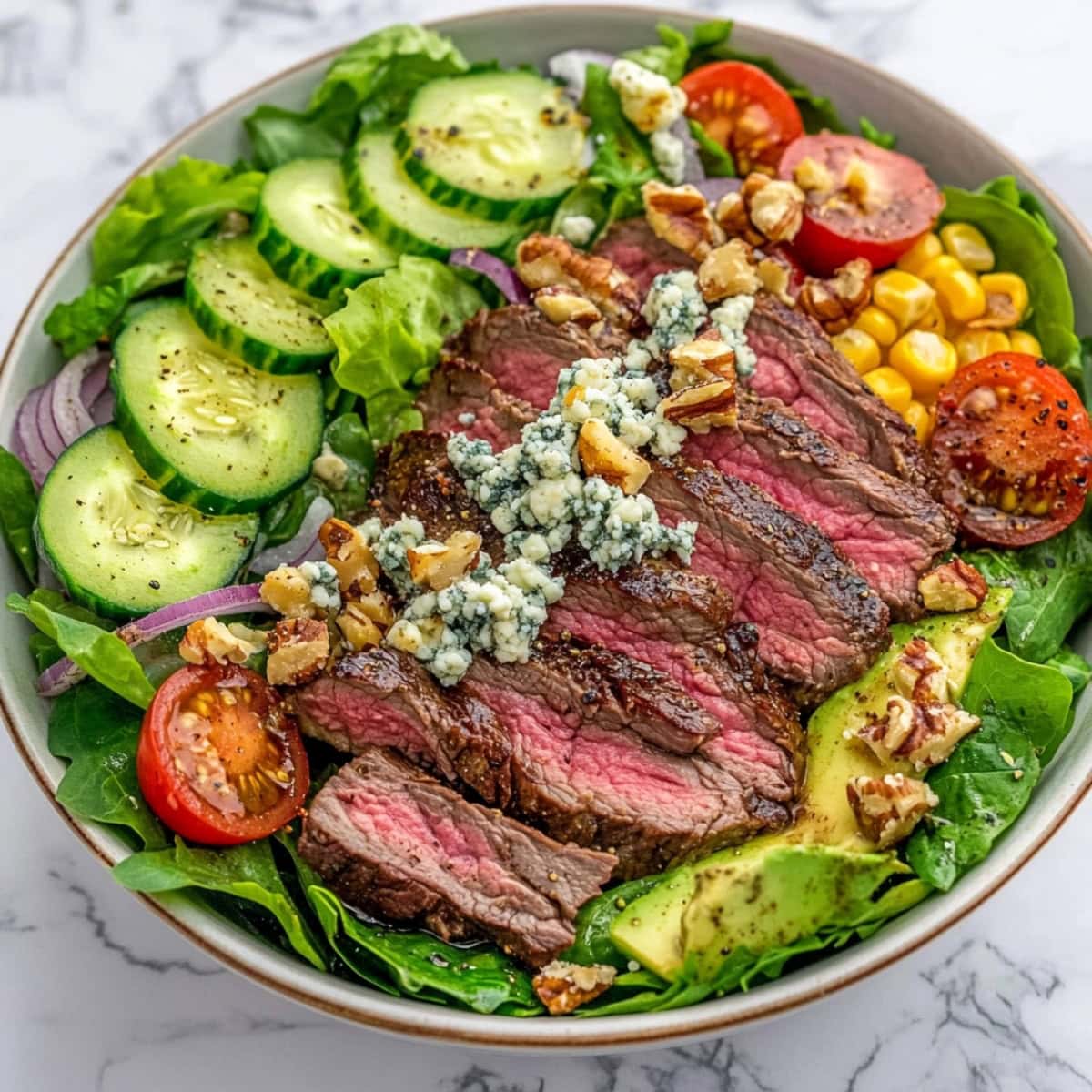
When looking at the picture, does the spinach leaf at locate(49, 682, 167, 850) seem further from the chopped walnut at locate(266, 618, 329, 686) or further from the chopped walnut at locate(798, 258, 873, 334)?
the chopped walnut at locate(798, 258, 873, 334)

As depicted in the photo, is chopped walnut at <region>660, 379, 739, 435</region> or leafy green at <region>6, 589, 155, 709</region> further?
chopped walnut at <region>660, 379, 739, 435</region>

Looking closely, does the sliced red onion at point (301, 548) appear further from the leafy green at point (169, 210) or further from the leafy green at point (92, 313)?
the leafy green at point (169, 210)

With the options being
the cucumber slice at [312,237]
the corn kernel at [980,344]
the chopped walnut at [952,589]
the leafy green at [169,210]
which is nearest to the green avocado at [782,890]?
the chopped walnut at [952,589]

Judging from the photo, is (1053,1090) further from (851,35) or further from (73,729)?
(851,35)

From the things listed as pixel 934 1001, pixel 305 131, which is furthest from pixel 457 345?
pixel 934 1001

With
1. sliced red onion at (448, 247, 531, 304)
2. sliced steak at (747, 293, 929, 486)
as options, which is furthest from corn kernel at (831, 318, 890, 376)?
sliced red onion at (448, 247, 531, 304)

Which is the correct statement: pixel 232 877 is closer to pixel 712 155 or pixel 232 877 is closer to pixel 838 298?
pixel 838 298

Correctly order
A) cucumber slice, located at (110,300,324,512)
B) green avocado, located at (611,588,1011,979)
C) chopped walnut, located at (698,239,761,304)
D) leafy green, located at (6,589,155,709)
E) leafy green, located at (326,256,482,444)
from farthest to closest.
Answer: leafy green, located at (326,256,482,444) < chopped walnut, located at (698,239,761,304) < cucumber slice, located at (110,300,324,512) < leafy green, located at (6,589,155,709) < green avocado, located at (611,588,1011,979)

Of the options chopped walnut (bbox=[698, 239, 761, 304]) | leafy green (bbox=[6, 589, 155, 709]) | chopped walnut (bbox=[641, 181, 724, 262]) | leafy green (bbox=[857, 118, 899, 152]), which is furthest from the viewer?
leafy green (bbox=[857, 118, 899, 152])
